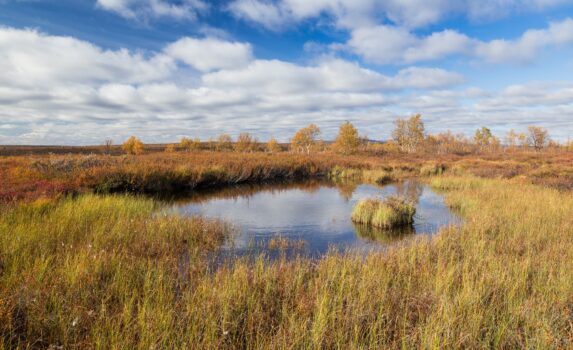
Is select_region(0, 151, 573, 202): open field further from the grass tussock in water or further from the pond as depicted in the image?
the grass tussock in water

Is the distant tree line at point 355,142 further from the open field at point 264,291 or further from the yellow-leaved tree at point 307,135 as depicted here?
the open field at point 264,291

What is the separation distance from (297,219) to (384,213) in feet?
12.1

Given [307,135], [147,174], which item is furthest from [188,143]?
[147,174]

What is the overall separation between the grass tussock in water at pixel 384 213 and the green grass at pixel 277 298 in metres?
4.10

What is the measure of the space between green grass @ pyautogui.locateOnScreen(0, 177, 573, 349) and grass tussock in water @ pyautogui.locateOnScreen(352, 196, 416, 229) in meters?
4.10

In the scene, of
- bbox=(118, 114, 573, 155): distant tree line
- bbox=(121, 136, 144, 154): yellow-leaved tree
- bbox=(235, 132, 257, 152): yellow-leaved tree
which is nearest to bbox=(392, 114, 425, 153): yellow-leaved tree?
bbox=(118, 114, 573, 155): distant tree line

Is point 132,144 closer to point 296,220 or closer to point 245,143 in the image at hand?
point 245,143

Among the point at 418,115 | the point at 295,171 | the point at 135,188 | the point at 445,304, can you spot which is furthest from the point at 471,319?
the point at 418,115

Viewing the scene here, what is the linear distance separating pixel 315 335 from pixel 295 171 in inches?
1164

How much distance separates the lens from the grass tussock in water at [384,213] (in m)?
12.8

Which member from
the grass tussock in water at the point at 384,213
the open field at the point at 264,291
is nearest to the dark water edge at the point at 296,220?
the grass tussock in water at the point at 384,213

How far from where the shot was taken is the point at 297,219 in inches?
547

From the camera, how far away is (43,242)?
7098mm

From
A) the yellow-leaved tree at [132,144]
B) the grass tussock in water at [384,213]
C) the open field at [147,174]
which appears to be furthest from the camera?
the yellow-leaved tree at [132,144]
